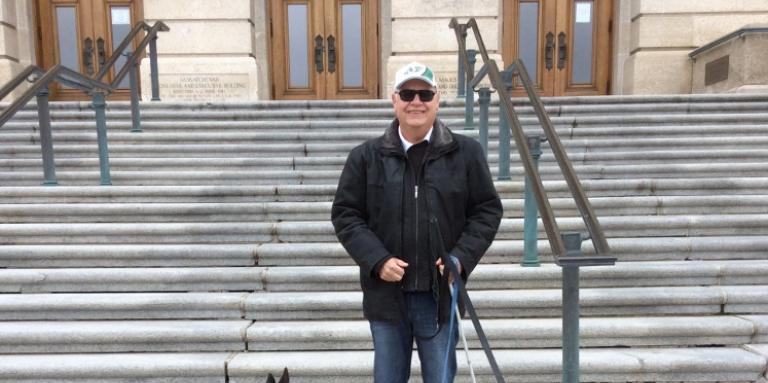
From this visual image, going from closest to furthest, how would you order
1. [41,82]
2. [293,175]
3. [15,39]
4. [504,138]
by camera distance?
[504,138]
[41,82]
[293,175]
[15,39]

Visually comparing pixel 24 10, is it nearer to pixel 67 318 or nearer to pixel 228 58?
pixel 228 58

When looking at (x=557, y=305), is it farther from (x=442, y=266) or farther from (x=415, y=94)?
(x=415, y=94)

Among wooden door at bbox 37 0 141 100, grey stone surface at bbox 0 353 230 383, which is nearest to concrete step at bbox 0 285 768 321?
grey stone surface at bbox 0 353 230 383

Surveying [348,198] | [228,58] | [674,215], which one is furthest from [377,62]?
[348,198]

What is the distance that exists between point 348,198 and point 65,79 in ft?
13.6

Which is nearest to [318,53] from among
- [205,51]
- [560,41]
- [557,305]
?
[205,51]

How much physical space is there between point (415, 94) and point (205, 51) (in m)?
7.42

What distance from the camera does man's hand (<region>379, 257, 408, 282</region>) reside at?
68.9 inches

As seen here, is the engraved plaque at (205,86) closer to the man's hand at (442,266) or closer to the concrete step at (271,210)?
the concrete step at (271,210)

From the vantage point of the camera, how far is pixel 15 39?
808 cm

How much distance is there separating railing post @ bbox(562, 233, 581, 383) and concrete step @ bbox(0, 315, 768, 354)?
1070mm

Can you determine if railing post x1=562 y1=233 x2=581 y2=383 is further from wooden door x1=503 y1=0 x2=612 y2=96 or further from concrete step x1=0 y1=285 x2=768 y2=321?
wooden door x1=503 y1=0 x2=612 y2=96

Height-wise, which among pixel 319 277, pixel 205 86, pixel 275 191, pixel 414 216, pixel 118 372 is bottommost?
pixel 118 372

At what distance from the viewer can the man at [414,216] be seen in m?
1.79
